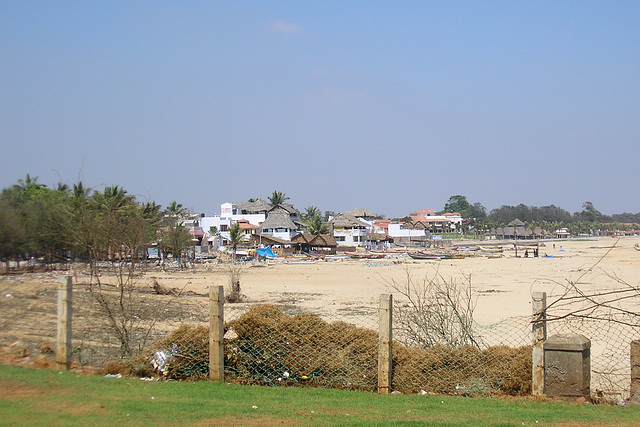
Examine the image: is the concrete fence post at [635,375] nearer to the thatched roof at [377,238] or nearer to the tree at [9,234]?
the tree at [9,234]

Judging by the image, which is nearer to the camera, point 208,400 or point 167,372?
point 208,400

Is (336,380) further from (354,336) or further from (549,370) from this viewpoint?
(549,370)

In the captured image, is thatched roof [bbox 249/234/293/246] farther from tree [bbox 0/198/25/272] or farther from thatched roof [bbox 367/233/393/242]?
tree [bbox 0/198/25/272]

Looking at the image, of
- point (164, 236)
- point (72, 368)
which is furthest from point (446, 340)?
point (164, 236)

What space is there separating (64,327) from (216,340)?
7.08 ft

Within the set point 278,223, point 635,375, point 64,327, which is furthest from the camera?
point 278,223

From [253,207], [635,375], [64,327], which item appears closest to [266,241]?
[253,207]

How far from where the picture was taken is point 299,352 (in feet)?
23.5

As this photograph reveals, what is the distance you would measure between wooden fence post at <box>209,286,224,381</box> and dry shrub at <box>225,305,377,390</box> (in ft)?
0.68

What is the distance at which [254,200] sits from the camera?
11525 cm

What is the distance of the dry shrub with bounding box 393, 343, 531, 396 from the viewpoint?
6.71m

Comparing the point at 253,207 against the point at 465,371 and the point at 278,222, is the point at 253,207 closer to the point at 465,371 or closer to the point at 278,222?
the point at 278,222

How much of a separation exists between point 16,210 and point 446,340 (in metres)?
33.9

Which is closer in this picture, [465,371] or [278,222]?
[465,371]
